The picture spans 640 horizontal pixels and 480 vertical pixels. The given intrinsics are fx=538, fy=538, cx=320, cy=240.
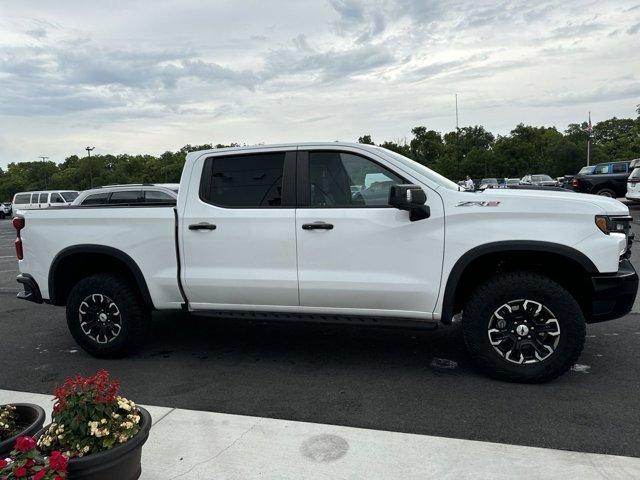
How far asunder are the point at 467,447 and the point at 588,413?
102 centimetres

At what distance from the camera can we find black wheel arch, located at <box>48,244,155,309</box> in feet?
15.9

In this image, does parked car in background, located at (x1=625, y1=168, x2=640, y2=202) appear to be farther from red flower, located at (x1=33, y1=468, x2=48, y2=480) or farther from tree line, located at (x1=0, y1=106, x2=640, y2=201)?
tree line, located at (x1=0, y1=106, x2=640, y2=201)

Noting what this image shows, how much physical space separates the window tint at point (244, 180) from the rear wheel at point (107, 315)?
119 cm

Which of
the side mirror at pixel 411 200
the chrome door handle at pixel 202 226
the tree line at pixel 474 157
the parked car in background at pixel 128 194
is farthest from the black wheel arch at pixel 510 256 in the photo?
the tree line at pixel 474 157

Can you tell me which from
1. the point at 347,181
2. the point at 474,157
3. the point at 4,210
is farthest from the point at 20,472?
the point at 474,157

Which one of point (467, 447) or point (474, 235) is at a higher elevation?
point (474, 235)

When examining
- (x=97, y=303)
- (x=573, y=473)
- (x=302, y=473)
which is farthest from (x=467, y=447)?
(x=97, y=303)

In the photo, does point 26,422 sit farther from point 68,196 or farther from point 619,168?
point 68,196

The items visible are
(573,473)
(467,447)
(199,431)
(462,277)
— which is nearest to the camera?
(573,473)

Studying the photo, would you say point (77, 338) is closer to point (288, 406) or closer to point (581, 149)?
point (288, 406)

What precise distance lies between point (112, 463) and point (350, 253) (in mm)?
2353

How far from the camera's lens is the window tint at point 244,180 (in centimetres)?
458

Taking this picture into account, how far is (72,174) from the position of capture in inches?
3593

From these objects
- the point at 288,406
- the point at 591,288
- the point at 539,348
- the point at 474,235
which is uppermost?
the point at 474,235
